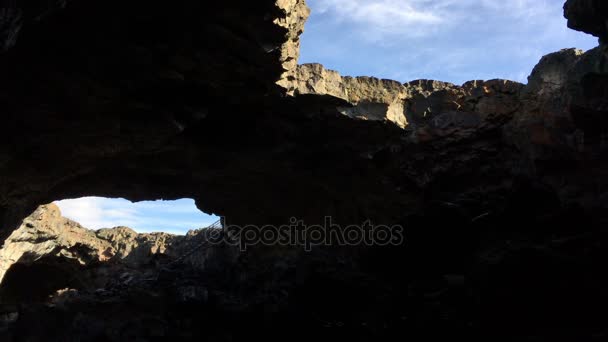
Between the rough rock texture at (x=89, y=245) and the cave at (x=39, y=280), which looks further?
the cave at (x=39, y=280)

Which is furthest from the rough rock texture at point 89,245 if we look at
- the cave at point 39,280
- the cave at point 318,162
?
the cave at point 39,280

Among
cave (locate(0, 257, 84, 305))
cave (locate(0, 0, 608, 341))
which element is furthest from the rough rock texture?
cave (locate(0, 257, 84, 305))

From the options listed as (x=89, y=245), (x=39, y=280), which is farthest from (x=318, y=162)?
(x=39, y=280)

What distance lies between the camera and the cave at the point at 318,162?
30.4 feet

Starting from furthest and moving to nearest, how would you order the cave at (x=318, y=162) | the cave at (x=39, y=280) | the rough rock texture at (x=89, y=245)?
the cave at (x=39, y=280) → the rough rock texture at (x=89, y=245) → the cave at (x=318, y=162)

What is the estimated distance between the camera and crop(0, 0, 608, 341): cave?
30.4ft

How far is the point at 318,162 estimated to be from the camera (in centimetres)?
1457

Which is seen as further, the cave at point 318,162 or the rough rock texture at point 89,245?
the rough rock texture at point 89,245

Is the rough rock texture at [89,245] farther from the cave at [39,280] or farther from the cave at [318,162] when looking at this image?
the cave at [39,280]

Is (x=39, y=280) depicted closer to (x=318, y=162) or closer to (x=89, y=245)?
(x=89, y=245)

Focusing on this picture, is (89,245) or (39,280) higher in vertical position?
(89,245)

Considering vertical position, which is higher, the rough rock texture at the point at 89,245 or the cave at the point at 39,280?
the rough rock texture at the point at 89,245

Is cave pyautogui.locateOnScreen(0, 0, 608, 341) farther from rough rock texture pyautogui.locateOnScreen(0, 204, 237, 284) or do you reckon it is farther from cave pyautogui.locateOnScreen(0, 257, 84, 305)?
cave pyautogui.locateOnScreen(0, 257, 84, 305)

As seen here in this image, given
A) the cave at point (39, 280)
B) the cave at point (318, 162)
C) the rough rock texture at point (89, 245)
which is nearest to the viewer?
the cave at point (318, 162)
